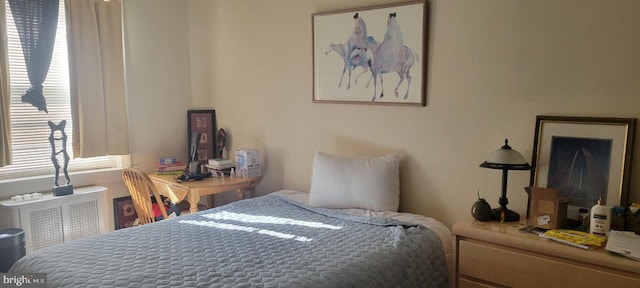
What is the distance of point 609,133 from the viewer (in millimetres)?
2100

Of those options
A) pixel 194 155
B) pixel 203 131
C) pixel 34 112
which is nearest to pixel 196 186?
pixel 194 155

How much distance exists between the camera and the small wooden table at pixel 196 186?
320 centimetres

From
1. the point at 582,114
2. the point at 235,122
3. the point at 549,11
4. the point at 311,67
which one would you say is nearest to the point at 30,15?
the point at 235,122

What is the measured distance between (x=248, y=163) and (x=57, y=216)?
136 centimetres

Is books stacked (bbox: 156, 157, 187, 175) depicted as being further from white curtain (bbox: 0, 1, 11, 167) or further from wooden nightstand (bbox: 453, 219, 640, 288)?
wooden nightstand (bbox: 453, 219, 640, 288)

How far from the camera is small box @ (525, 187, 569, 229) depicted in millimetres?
2086

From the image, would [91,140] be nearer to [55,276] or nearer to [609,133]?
[55,276]

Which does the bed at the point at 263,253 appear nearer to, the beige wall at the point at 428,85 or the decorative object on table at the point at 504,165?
the decorative object on table at the point at 504,165

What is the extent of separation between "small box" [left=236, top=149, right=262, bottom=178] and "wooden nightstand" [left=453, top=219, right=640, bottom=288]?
176 centimetres

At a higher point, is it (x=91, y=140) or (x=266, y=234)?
(x=91, y=140)

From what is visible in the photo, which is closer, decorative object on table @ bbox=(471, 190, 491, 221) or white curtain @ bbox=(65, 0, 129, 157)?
decorative object on table @ bbox=(471, 190, 491, 221)

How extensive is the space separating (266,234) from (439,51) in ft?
4.56

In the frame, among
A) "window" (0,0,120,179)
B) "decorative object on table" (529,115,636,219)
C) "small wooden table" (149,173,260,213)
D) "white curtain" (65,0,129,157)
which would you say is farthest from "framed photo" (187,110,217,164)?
"decorative object on table" (529,115,636,219)

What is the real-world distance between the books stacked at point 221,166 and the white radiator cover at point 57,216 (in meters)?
0.81
